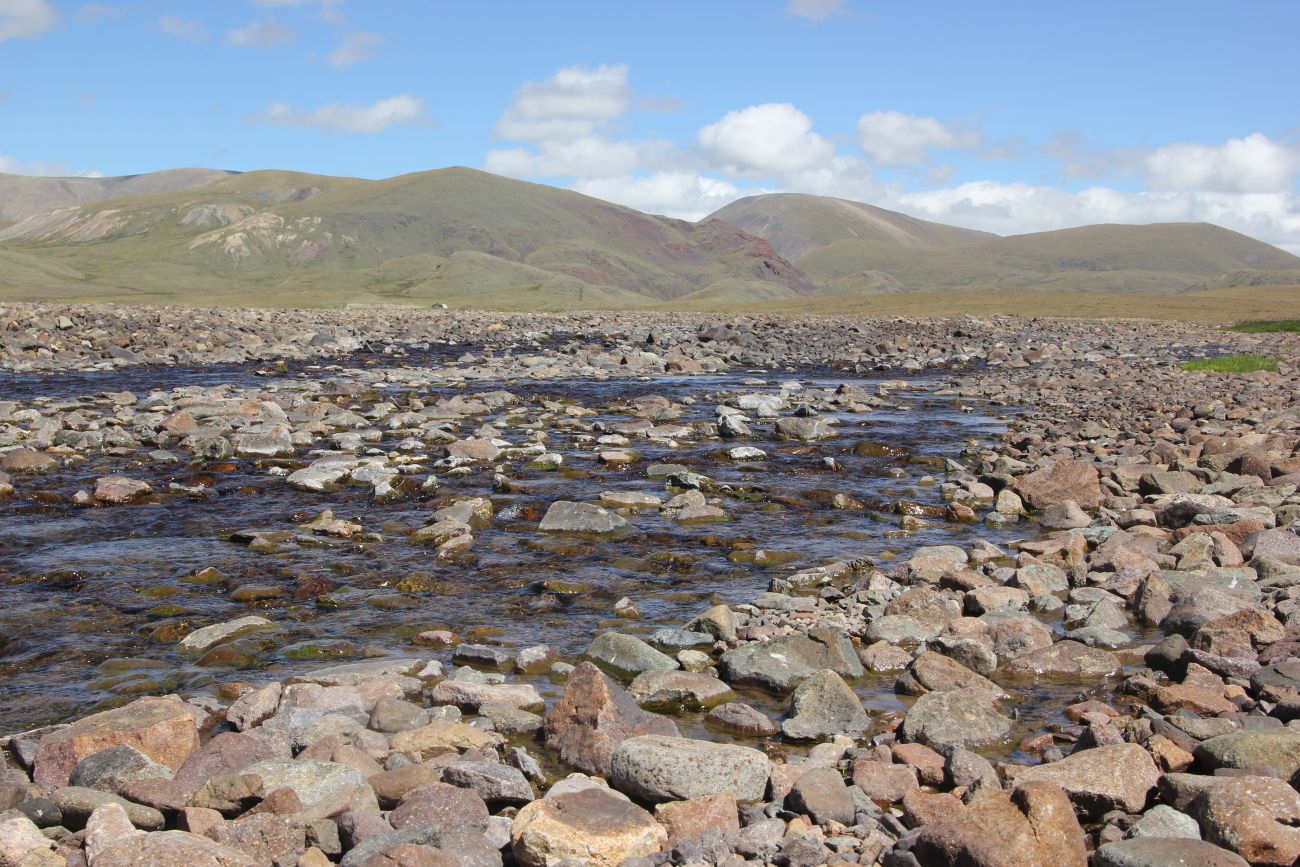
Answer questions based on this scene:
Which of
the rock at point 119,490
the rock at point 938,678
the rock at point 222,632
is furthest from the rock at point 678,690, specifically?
the rock at point 119,490

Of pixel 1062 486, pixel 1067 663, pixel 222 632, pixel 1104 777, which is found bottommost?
pixel 222 632

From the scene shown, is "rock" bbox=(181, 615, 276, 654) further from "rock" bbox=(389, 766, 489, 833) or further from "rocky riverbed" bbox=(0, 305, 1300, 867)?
"rock" bbox=(389, 766, 489, 833)

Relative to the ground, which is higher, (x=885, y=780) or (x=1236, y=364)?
(x=1236, y=364)

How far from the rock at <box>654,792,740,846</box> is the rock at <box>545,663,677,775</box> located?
94 centimetres

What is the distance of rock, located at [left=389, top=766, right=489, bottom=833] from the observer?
5.95 metres

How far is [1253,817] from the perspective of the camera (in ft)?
18.0

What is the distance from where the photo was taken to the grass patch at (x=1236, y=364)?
32375 millimetres

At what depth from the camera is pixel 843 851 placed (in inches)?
225

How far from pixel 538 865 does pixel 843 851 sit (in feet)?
5.51

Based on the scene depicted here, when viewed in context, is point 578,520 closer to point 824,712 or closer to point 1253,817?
point 824,712

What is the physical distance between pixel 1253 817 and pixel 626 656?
491cm

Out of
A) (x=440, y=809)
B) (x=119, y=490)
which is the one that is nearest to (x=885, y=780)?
(x=440, y=809)

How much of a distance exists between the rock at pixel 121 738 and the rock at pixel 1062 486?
38.5 ft

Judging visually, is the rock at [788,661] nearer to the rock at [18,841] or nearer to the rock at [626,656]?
the rock at [626,656]
